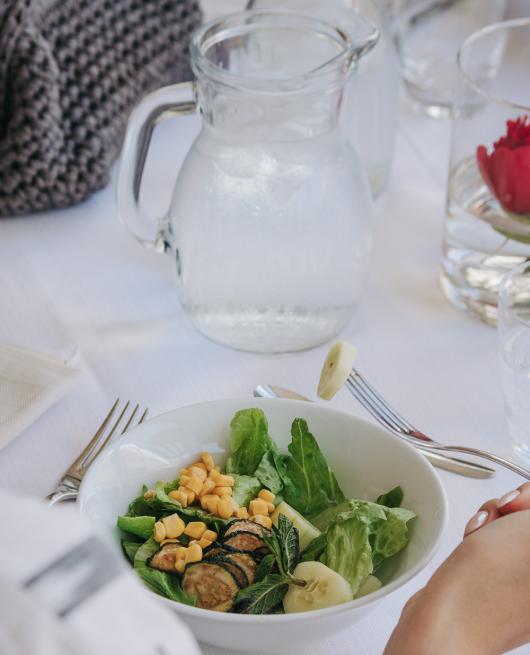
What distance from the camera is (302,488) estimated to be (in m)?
0.60

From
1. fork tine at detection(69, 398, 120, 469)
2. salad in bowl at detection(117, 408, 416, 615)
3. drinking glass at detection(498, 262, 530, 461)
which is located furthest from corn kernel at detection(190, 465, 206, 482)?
drinking glass at detection(498, 262, 530, 461)

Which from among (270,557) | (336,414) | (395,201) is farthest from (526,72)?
(270,557)

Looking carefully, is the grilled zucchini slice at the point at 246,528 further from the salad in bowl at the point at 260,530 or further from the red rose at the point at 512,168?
the red rose at the point at 512,168

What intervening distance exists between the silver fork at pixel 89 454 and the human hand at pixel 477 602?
0.81ft

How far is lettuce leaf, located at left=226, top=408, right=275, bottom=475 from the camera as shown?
0.60m

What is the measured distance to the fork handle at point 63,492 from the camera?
611 millimetres

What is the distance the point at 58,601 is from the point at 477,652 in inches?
10.6

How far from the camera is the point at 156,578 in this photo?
0.51 meters

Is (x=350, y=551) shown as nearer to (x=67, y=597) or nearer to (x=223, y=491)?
(x=223, y=491)

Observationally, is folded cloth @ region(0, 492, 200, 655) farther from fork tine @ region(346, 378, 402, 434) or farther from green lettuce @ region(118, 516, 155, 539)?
fork tine @ region(346, 378, 402, 434)

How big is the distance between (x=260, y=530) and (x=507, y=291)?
258mm

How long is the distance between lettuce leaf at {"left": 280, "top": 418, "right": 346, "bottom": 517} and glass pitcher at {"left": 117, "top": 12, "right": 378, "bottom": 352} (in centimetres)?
18

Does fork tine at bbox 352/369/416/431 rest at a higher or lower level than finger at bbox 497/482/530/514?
lower

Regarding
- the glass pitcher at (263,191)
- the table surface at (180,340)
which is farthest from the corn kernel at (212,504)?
the glass pitcher at (263,191)
